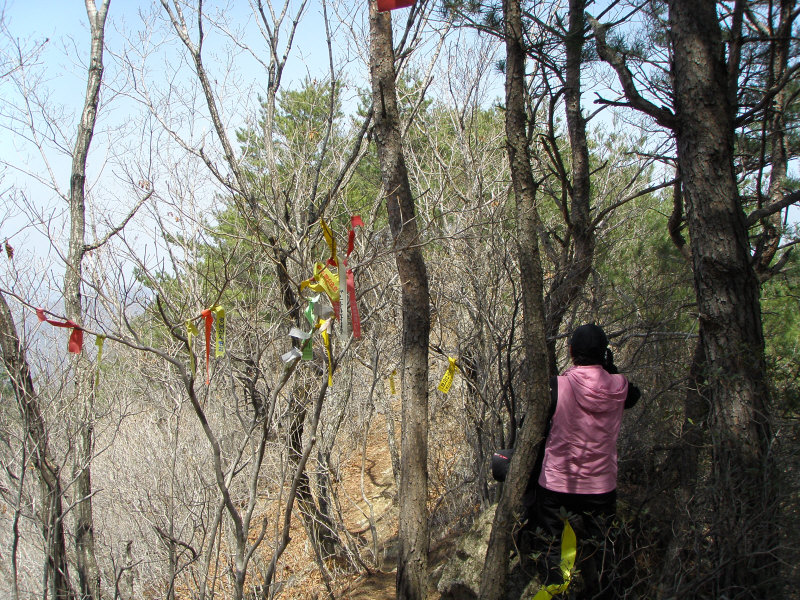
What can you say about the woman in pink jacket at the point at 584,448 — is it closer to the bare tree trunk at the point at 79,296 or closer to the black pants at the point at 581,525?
the black pants at the point at 581,525

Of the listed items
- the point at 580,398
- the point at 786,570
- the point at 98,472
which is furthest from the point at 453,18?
the point at 98,472

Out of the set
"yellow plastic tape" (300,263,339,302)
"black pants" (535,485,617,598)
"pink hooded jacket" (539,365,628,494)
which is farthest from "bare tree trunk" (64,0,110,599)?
"pink hooded jacket" (539,365,628,494)

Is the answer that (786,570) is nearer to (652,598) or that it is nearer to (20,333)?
(652,598)

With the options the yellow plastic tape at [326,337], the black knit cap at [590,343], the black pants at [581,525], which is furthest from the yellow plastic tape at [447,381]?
the yellow plastic tape at [326,337]

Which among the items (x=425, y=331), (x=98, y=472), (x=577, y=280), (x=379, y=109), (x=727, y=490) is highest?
(x=379, y=109)

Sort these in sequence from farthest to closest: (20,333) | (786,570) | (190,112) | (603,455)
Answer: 1. (190,112)
2. (20,333)
3. (603,455)
4. (786,570)

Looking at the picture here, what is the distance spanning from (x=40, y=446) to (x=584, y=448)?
4357 millimetres

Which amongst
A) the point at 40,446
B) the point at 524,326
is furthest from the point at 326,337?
the point at 40,446

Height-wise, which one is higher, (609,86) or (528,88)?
(528,88)

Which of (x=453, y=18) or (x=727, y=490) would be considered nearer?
(x=727, y=490)

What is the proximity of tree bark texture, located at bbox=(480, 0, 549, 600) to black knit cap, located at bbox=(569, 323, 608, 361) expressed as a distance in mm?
358

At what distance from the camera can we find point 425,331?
411 centimetres

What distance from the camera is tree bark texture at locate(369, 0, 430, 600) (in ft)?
13.3

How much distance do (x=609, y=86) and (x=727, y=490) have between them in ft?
9.95
